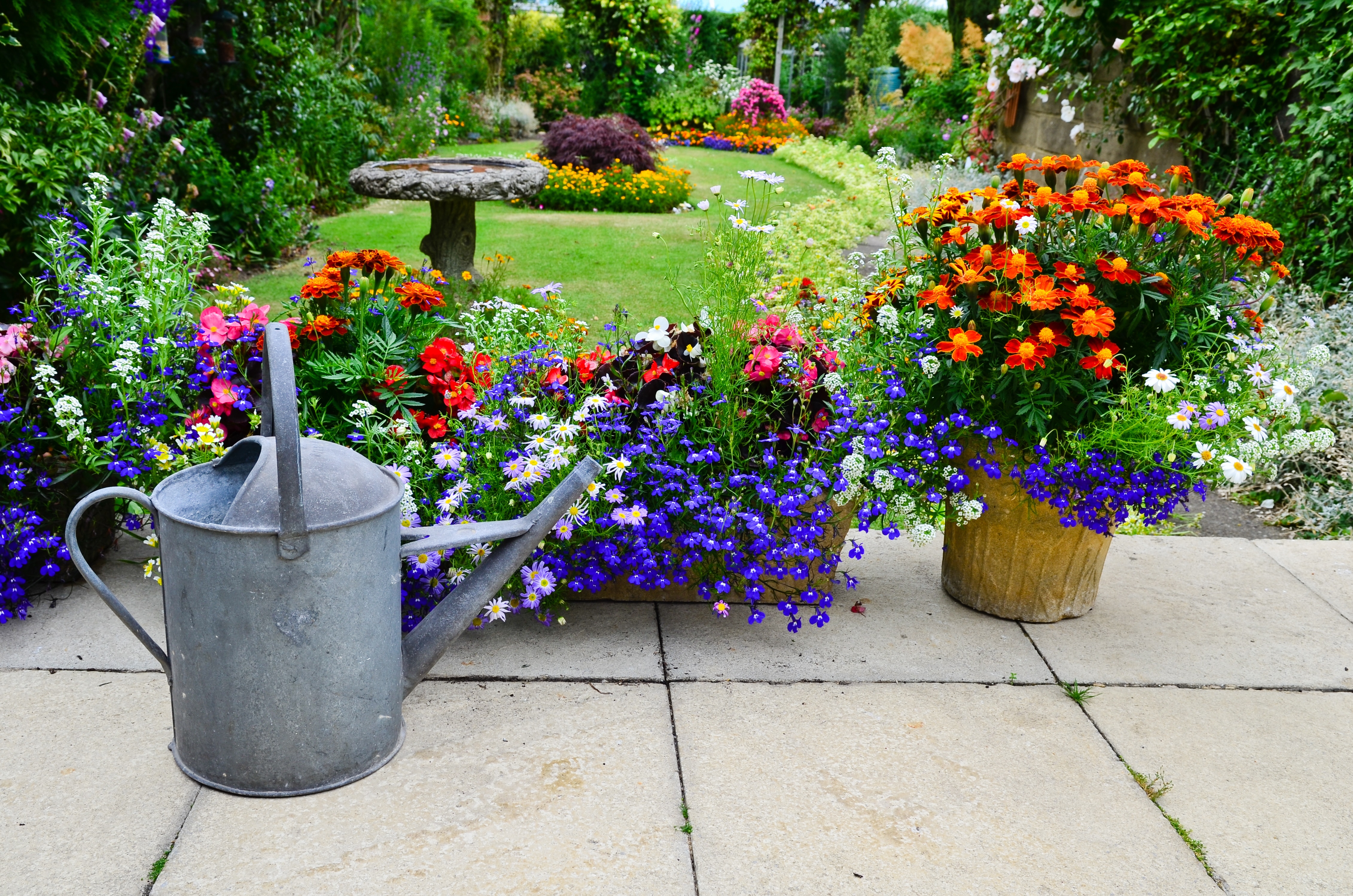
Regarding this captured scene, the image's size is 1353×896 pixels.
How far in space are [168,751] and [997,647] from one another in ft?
6.58

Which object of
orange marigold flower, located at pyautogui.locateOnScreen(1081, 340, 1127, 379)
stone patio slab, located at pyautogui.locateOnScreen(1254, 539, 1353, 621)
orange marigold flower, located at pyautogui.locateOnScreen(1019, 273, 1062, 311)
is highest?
orange marigold flower, located at pyautogui.locateOnScreen(1019, 273, 1062, 311)

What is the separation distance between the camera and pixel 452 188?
17.6 feet

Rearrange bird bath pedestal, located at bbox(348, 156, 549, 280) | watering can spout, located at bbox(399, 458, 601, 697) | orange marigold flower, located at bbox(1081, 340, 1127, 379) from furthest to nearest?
1. bird bath pedestal, located at bbox(348, 156, 549, 280)
2. orange marigold flower, located at bbox(1081, 340, 1127, 379)
3. watering can spout, located at bbox(399, 458, 601, 697)

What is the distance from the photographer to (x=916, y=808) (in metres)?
1.96

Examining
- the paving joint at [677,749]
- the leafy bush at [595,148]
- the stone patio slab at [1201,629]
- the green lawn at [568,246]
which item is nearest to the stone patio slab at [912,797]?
the paving joint at [677,749]

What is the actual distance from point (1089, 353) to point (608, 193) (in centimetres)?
764

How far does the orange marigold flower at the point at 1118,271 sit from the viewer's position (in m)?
2.31

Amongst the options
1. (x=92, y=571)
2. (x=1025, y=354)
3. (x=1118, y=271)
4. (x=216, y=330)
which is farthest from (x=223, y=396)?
(x=1118, y=271)

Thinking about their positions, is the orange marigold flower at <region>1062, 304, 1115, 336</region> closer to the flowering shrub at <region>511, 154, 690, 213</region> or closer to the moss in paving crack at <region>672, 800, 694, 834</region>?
the moss in paving crack at <region>672, 800, 694, 834</region>

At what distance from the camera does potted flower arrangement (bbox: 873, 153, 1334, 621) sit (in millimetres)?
2338

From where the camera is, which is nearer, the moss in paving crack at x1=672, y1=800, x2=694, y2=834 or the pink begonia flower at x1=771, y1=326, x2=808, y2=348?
the moss in paving crack at x1=672, y1=800, x2=694, y2=834

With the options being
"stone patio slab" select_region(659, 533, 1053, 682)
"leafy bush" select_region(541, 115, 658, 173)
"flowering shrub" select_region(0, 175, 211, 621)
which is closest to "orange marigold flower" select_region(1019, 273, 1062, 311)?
"stone patio slab" select_region(659, 533, 1053, 682)

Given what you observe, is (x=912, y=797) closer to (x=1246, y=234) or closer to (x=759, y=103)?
(x=1246, y=234)

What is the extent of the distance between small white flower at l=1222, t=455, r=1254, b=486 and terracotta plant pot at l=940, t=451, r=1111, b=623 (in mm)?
404
